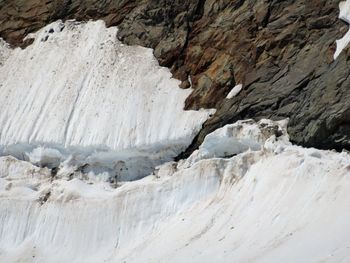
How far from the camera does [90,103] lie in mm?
22375

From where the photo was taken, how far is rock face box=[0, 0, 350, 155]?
58.0ft

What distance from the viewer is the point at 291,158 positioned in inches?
674

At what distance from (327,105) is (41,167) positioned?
9257 millimetres

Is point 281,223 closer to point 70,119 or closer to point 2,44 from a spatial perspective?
point 70,119

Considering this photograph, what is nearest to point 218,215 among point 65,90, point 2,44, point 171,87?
point 171,87

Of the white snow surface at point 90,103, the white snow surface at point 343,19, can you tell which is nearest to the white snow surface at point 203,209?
the white snow surface at point 90,103

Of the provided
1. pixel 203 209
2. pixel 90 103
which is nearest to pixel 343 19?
pixel 203 209

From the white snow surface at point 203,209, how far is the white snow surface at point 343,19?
256cm

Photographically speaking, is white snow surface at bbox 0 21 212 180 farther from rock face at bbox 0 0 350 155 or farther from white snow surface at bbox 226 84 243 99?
white snow surface at bbox 226 84 243 99

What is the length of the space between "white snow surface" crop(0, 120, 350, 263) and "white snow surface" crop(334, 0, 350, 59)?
256 centimetres

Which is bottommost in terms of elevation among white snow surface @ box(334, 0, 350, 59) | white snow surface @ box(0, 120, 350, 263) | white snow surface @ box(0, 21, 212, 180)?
white snow surface @ box(0, 120, 350, 263)

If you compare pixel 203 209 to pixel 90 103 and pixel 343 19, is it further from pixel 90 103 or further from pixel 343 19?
pixel 343 19

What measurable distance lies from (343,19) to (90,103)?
8.41 meters

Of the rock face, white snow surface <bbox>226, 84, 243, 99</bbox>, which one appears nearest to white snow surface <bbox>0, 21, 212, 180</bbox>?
the rock face
